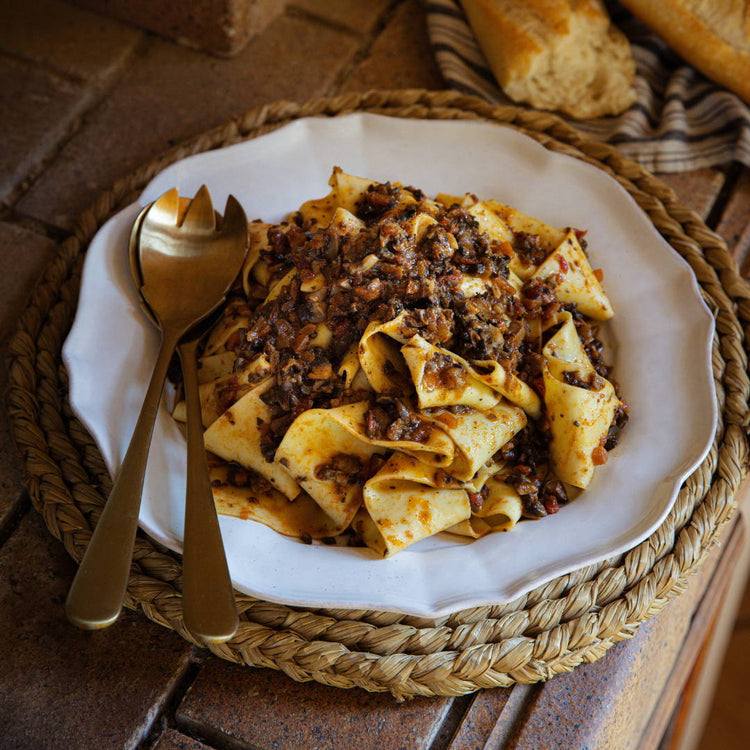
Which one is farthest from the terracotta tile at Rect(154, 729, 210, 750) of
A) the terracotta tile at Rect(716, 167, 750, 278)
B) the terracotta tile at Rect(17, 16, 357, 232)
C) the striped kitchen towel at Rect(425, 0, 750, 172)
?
the striped kitchen towel at Rect(425, 0, 750, 172)

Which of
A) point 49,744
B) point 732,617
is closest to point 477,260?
point 49,744

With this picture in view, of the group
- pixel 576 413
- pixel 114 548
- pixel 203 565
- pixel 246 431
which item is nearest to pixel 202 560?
pixel 203 565

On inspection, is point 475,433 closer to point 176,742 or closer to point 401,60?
point 176,742

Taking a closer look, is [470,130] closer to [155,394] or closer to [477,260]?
[477,260]

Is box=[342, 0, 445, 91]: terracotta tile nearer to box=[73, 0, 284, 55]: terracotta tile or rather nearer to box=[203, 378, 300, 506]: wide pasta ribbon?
box=[73, 0, 284, 55]: terracotta tile

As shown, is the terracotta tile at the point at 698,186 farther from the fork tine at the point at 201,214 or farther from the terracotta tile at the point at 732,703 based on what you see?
the terracotta tile at the point at 732,703

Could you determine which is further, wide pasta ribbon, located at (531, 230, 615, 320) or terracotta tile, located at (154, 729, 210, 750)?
wide pasta ribbon, located at (531, 230, 615, 320)

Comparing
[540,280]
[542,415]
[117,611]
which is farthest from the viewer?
[540,280]
